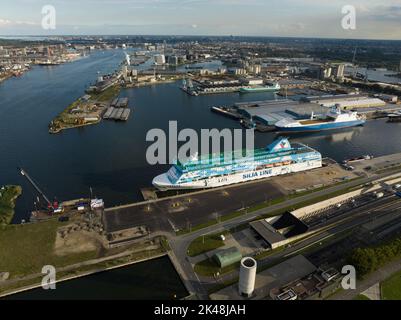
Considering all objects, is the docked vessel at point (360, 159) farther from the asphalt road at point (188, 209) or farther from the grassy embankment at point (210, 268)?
the grassy embankment at point (210, 268)

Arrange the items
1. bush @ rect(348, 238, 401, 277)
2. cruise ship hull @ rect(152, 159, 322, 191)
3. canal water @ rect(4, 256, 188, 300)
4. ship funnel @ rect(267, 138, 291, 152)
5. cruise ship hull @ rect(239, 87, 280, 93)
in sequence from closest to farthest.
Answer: canal water @ rect(4, 256, 188, 300) → bush @ rect(348, 238, 401, 277) → cruise ship hull @ rect(152, 159, 322, 191) → ship funnel @ rect(267, 138, 291, 152) → cruise ship hull @ rect(239, 87, 280, 93)

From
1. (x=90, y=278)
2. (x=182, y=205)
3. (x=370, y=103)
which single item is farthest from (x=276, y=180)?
(x=370, y=103)

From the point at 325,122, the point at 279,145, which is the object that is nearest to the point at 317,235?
the point at 279,145

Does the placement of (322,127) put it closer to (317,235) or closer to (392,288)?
(317,235)

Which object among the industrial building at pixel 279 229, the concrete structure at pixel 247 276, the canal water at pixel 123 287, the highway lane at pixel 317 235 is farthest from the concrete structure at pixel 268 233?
the canal water at pixel 123 287

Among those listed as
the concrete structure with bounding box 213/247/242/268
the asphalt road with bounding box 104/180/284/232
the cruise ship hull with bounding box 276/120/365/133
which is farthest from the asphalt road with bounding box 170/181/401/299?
the cruise ship hull with bounding box 276/120/365/133

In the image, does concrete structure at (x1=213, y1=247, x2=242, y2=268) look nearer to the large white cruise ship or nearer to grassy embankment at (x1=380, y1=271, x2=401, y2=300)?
grassy embankment at (x1=380, y1=271, x2=401, y2=300)

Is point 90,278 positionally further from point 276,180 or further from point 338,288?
point 276,180
